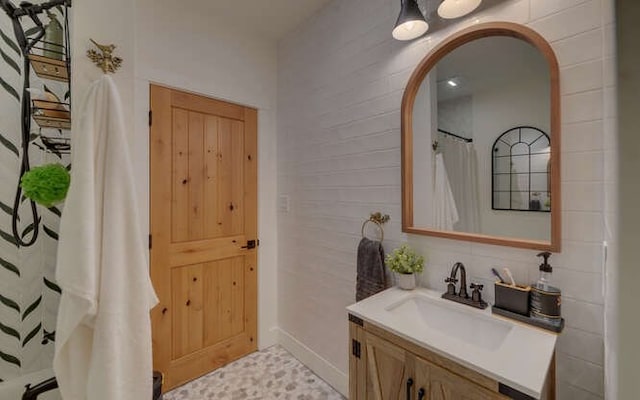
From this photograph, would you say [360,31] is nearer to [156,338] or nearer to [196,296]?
[196,296]

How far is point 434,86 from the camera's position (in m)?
1.47

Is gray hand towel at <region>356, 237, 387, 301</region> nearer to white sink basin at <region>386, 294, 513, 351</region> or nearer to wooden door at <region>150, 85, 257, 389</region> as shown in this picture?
white sink basin at <region>386, 294, 513, 351</region>

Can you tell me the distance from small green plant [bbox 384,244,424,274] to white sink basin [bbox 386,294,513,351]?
0.45ft

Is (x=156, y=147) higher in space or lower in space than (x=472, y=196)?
higher

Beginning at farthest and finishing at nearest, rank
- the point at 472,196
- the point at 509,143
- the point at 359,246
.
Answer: the point at 359,246, the point at 472,196, the point at 509,143

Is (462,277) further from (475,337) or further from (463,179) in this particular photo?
(463,179)

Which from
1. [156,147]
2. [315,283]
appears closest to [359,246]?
[315,283]

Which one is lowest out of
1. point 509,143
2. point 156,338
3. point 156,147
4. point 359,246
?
point 156,338

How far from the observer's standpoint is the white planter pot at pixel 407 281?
145 cm

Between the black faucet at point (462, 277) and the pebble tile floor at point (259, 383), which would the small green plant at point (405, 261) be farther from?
the pebble tile floor at point (259, 383)

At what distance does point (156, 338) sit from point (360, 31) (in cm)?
260

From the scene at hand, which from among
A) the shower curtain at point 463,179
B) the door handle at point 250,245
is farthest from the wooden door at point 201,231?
the shower curtain at point 463,179

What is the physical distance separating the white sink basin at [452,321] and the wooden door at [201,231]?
1.55 meters

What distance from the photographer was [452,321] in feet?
4.17
